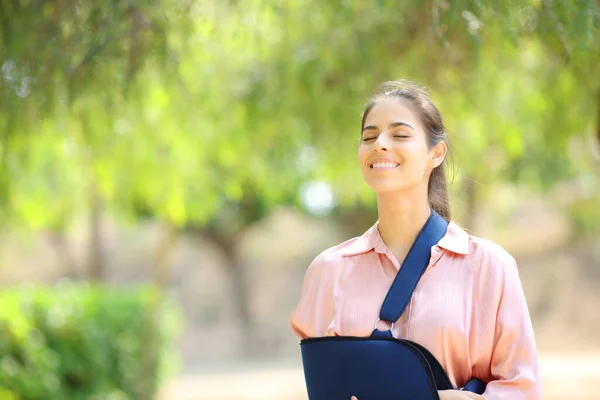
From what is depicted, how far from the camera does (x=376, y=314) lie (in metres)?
2.06

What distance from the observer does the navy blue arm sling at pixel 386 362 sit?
199 cm

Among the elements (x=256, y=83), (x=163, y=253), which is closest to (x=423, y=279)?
(x=256, y=83)

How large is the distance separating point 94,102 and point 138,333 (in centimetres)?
438

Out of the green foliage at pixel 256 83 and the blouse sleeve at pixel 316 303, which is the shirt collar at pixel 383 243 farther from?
the green foliage at pixel 256 83

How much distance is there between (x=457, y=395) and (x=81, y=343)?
22.2 feet

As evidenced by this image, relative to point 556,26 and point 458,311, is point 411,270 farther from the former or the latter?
point 556,26

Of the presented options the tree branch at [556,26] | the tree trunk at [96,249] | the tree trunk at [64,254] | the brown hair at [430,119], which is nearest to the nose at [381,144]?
the brown hair at [430,119]

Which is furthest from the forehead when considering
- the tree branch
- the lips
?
the tree branch

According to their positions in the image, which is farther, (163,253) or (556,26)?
(163,253)

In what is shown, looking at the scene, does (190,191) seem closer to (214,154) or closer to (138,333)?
(214,154)

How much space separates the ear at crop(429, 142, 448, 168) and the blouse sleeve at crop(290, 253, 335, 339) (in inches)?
14.7

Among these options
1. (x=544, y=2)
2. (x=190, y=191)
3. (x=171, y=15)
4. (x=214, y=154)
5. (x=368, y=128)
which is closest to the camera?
(x=368, y=128)

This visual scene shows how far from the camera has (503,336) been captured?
198 centimetres

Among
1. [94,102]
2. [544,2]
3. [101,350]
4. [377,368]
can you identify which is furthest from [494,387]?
[101,350]
